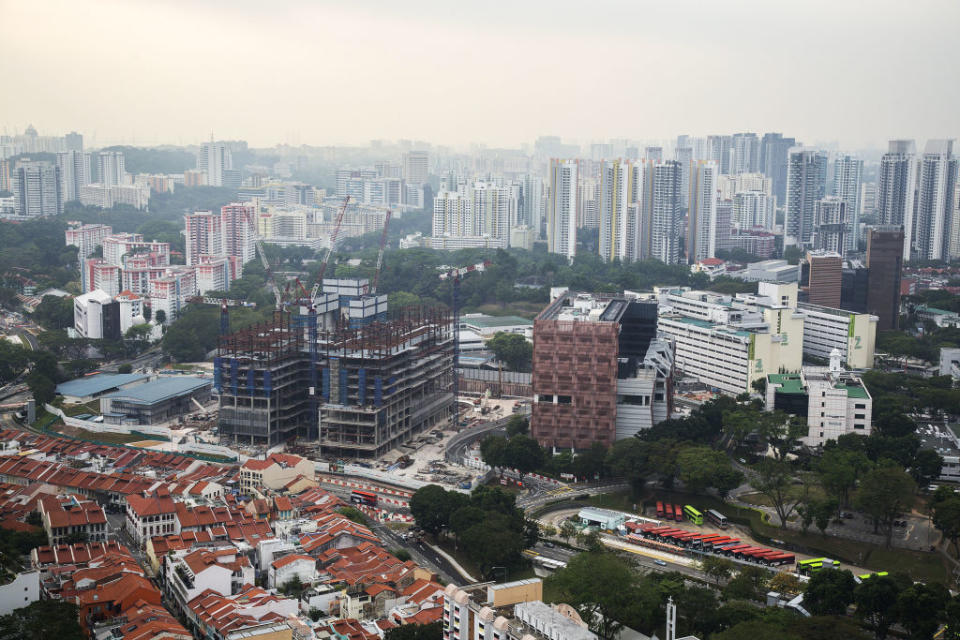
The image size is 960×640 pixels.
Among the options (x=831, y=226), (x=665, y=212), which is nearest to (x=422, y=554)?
(x=665, y=212)

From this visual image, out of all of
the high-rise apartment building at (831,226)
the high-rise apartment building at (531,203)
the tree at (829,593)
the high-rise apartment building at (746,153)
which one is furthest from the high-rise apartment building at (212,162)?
the tree at (829,593)

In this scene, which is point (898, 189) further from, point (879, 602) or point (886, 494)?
point (879, 602)

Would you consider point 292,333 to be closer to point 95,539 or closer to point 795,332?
point 95,539

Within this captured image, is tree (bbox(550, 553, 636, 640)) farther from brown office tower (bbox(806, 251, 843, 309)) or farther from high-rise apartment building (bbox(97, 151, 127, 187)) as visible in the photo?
high-rise apartment building (bbox(97, 151, 127, 187))

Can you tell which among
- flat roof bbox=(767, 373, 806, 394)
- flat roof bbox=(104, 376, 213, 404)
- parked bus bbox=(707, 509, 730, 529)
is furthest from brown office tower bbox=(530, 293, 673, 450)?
flat roof bbox=(104, 376, 213, 404)

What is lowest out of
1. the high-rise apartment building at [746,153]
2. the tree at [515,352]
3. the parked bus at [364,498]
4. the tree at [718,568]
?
the parked bus at [364,498]

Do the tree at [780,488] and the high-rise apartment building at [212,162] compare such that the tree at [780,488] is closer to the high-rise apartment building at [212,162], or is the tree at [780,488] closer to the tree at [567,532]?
the tree at [567,532]
